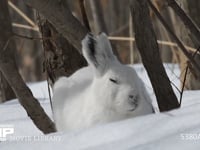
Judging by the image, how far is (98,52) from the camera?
2.58 m

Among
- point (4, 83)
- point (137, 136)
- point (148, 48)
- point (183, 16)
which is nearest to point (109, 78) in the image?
point (148, 48)

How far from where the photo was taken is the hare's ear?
2.53 m

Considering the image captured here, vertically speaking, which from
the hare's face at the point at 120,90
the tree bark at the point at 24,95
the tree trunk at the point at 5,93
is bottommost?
the tree trunk at the point at 5,93

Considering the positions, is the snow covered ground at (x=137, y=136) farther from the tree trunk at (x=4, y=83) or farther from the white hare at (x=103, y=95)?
the tree trunk at (x=4, y=83)

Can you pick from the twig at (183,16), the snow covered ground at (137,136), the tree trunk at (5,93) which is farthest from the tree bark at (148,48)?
the tree trunk at (5,93)

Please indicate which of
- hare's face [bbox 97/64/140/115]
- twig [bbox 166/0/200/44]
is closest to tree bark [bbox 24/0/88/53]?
hare's face [bbox 97/64/140/115]

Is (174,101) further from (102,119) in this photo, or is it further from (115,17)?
(115,17)

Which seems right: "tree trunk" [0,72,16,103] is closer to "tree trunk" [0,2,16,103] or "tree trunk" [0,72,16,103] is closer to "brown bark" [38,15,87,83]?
"tree trunk" [0,2,16,103]

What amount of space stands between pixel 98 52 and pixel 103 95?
20cm

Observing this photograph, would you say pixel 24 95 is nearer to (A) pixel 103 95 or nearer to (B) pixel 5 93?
(A) pixel 103 95

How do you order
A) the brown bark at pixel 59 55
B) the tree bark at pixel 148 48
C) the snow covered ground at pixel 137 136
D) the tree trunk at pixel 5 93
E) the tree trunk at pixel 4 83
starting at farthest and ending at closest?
1. the tree trunk at pixel 5 93
2. the tree trunk at pixel 4 83
3. the brown bark at pixel 59 55
4. the tree bark at pixel 148 48
5. the snow covered ground at pixel 137 136

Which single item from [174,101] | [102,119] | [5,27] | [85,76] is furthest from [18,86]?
[5,27]

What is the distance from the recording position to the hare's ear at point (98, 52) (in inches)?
99.7

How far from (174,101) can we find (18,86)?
2.45ft
